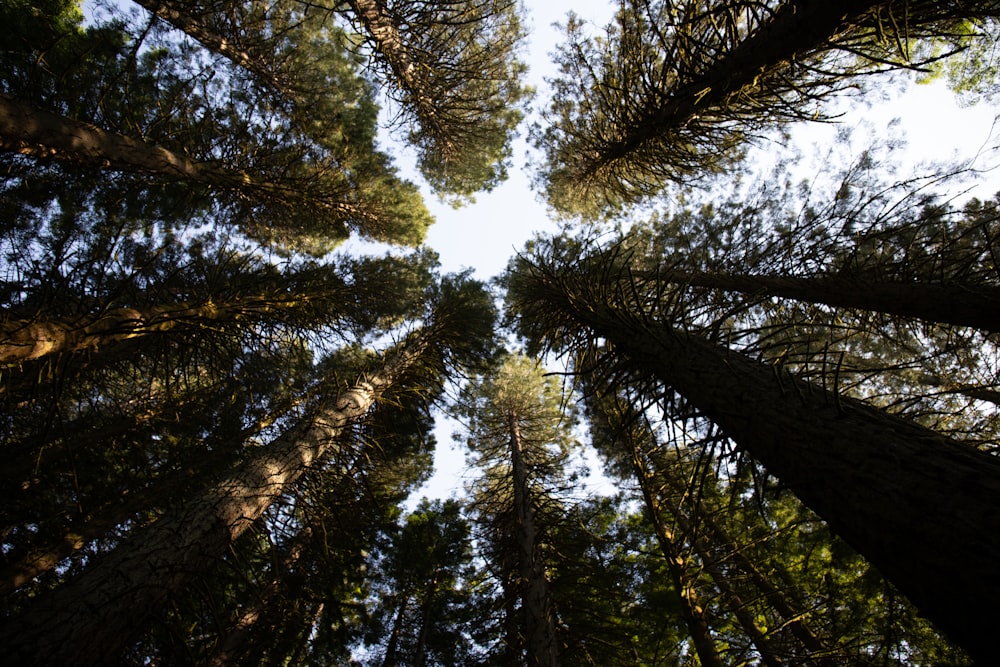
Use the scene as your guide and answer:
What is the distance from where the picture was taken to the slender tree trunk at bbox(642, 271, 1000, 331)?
385cm

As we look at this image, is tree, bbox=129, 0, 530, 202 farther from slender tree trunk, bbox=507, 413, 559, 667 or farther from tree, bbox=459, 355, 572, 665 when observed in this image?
slender tree trunk, bbox=507, 413, 559, 667

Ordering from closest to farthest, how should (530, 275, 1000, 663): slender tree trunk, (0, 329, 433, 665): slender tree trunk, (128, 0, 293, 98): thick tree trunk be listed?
1. (530, 275, 1000, 663): slender tree trunk
2. (0, 329, 433, 665): slender tree trunk
3. (128, 0, 293, 98): thick tree trunk

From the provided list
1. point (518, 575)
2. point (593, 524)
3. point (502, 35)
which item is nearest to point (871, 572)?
point (593, 524)

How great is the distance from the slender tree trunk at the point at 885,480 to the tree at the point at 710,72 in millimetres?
2299

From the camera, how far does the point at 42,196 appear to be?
8852 millimetres

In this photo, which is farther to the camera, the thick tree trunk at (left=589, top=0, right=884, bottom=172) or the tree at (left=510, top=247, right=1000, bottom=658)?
the thick tree trunk at (left=589, top=0, right=884, bottom=172)

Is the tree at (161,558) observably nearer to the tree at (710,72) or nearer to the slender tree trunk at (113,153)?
the slender tree trunk at (113,153)

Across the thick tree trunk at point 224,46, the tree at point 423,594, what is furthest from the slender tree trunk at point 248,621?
the thick tree trunk at point 224,46

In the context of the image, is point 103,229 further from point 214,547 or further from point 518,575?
point 518,575

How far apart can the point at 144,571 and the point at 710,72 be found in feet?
24.7

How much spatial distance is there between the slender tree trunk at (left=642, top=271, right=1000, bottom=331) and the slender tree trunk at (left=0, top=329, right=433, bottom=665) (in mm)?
4872

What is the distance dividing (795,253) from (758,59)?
2945 millimetres

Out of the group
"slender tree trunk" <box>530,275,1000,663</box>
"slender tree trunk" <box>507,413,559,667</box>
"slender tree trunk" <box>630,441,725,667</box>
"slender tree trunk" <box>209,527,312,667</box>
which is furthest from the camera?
"slender tree trunk" <box>209,527,312,667</box>

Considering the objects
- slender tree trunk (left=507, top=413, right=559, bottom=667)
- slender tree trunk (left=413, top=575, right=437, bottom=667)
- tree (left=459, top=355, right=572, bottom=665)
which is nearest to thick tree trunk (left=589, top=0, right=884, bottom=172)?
tree (left=459, top=355, right=572, bottom=665)
